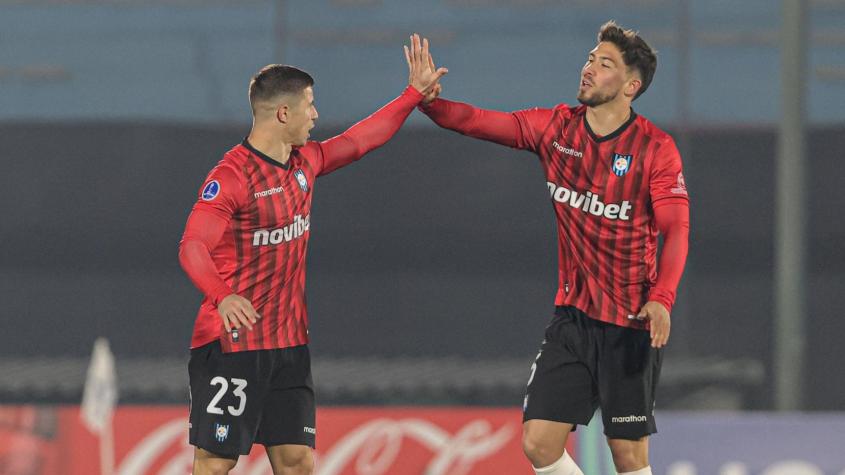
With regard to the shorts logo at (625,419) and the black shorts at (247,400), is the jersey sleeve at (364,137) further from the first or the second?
the shorts logo at (625,419)

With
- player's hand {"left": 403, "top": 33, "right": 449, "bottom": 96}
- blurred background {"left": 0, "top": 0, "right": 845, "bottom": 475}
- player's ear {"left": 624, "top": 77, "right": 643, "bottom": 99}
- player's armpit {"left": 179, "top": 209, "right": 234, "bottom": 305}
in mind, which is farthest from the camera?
blurred background {"left": 0, "top": 0, "right": 845, "bottom": 475}

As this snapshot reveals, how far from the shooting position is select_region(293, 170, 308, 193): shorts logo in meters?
5.84

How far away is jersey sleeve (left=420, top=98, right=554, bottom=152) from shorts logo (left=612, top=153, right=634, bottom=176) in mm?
342

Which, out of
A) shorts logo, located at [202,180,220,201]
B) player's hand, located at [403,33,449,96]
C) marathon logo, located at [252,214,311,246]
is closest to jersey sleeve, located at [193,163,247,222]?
shorts logo, located at [202,180,220,201]

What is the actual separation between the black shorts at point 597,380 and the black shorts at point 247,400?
85 centimetres

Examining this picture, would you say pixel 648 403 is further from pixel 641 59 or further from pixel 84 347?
pixel 84 347

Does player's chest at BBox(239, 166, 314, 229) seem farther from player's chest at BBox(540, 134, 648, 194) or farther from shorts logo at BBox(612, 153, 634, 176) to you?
shorts logo at BBox(612, 153, 634, 176)

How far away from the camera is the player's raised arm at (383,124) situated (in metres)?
6.05

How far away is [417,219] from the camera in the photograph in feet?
73.9

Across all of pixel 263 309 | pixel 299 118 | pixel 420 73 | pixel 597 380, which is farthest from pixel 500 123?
pixel 263 309

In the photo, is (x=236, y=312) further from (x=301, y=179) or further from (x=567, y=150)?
(x=567, y=150)

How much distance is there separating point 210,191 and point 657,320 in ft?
5.39

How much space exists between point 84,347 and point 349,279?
3738 mm

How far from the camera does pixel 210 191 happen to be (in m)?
5.63
